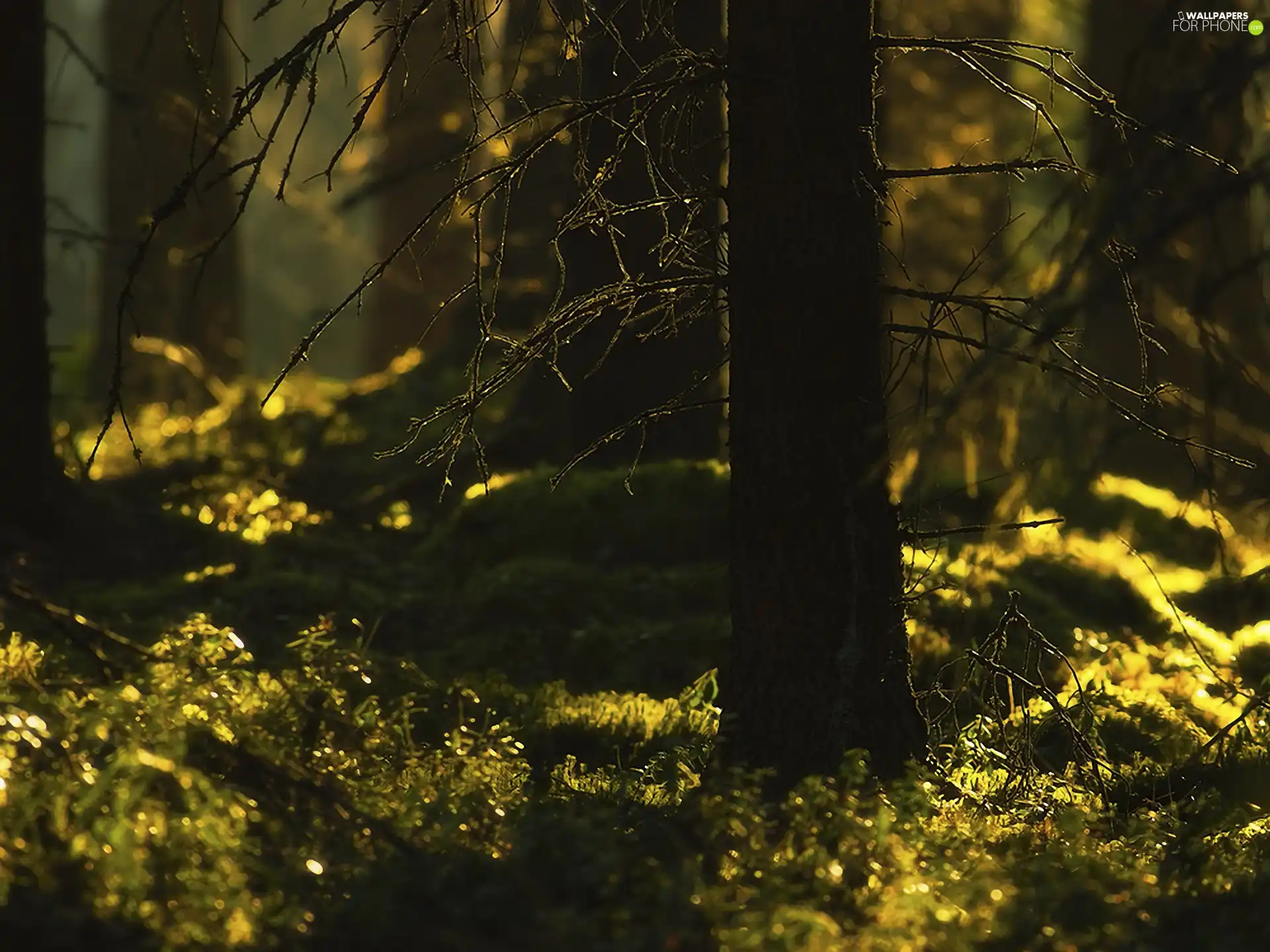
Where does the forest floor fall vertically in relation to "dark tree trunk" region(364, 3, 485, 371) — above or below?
below

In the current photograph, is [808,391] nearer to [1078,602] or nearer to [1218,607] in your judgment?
[1078,602]

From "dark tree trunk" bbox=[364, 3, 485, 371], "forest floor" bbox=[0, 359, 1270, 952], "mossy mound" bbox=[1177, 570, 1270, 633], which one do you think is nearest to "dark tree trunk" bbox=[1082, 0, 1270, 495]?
"forest floor" bbox=[0, 359, 1270, 952]

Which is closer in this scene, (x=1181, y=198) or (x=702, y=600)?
(x=1181, y=198)

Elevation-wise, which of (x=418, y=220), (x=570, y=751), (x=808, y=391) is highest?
(x=418, y=220)

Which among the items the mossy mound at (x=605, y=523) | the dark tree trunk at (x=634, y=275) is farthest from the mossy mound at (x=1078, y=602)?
the dark tree trunk at (x=634, y=275)

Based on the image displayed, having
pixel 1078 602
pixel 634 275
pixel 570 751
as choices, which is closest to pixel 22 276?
pixel 634 275

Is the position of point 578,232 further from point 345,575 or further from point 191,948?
point 191,948

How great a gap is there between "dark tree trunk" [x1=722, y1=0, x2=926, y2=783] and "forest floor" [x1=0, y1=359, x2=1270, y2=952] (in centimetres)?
40

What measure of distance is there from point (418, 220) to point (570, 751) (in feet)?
43.1

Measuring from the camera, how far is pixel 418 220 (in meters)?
18.7

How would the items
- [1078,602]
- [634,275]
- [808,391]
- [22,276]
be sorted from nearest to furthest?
[808,391] → [22,276] → [1078,602] → [634,275]

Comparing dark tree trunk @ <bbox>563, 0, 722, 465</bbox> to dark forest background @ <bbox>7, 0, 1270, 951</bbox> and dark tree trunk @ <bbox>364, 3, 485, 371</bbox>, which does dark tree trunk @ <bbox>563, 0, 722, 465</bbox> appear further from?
dark tree trunk @ <bbox>364, 3, 485, 371</bbox>

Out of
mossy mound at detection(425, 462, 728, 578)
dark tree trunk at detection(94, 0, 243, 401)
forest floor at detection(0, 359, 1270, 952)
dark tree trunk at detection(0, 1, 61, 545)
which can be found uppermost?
dark tree trunk at detection(94, 0, 243, 401)

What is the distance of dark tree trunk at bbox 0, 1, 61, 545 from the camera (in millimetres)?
8852
